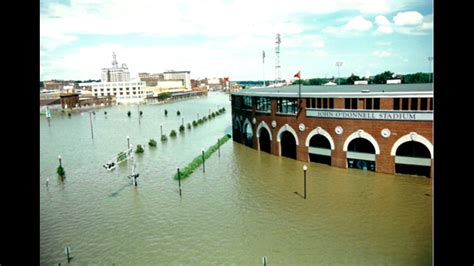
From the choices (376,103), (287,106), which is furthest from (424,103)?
(287,106)

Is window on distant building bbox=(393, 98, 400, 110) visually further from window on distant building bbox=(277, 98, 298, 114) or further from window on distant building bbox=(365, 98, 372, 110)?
window on distant building bbox=(277, 98, 298, 114)

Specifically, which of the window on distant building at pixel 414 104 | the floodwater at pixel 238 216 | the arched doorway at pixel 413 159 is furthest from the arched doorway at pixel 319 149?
the window on distant building at pixel 414 104

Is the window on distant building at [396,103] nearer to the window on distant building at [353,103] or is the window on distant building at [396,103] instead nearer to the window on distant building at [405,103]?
the window on distant building at [405,103]

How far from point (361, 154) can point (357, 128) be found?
2566mm

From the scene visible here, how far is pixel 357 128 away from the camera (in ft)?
121

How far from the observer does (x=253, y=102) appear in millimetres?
49531

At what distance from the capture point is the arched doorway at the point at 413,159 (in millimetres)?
34156

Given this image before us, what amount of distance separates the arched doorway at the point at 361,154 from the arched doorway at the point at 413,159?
95.1 inches

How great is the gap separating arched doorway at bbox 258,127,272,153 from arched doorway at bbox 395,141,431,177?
1708 centimetres

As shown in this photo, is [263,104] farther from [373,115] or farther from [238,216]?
[238,216]
